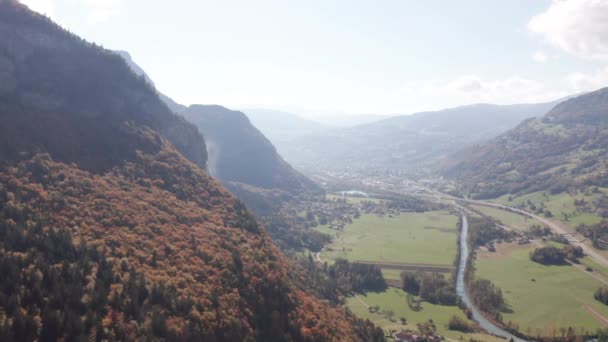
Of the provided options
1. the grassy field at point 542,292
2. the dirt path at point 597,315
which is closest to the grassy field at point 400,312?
the grassy field at point 542,292

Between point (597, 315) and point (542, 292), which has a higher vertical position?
point (597, 315)

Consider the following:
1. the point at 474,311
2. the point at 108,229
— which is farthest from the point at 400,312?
the point at 108,229

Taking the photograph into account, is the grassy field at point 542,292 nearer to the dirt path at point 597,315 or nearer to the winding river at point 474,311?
the dirt path at point 597,315

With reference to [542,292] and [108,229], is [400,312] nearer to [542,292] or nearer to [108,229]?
[542,292]

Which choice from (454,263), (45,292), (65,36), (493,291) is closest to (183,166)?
(65,36)

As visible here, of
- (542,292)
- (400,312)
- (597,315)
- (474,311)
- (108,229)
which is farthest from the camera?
(542,292)

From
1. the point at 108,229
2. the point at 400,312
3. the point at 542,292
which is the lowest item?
the point at 400,312
